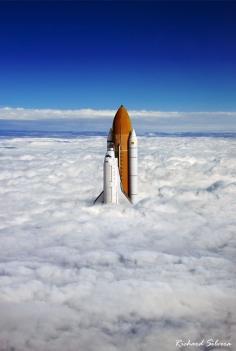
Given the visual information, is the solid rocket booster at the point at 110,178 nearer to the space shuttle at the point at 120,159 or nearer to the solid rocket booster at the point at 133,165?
the space shuttle at the point at 120,159

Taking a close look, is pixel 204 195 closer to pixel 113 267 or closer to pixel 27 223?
pixel 27 223

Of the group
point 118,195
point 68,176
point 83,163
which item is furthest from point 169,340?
point 83,163

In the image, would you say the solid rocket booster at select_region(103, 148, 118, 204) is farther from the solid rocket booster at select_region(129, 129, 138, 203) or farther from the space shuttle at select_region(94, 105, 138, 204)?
the solid rocket booster at select_region(129, 129, 138, 203)

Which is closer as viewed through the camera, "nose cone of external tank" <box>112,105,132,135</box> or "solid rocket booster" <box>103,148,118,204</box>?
"solid rocket booster" <box>103,148,118,204</box>

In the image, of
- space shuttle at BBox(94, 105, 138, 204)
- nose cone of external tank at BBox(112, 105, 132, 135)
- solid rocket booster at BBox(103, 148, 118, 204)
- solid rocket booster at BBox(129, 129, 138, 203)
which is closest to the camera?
solid rocket booster at BBox(103, 148, 118, 204)

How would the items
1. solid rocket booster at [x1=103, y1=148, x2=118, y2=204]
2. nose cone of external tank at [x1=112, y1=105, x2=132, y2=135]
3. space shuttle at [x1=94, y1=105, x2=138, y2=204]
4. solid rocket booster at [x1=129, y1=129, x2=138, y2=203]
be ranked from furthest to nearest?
solid rocket booster at [x1=129, y1=129, x2=138, y2=203], nose cone of external tank at [x1=112, y1=105, x2=132, y2=135], space shuttle at [x1=94, y1=105, x2=138, y2=204], solid rocket booster at [x1=103, y1=148, x2=118, y2=204]

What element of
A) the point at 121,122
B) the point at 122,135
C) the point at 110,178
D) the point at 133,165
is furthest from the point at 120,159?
the point at 121,122

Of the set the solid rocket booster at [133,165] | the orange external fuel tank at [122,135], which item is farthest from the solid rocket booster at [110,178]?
the solid rocket booster at [133,165]

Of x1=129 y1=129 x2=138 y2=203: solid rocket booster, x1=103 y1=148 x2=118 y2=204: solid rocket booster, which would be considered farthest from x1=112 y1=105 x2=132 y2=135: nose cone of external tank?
x1=103 y1=148 x2=118 y2=204: solid rocket booster

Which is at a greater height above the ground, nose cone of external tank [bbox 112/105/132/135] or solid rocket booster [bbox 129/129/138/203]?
nose cone of external tank [bbox 112/105/132/135]
